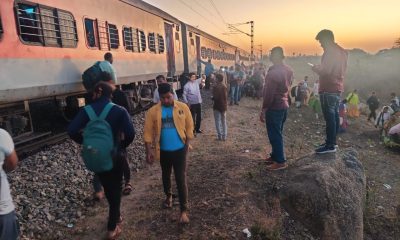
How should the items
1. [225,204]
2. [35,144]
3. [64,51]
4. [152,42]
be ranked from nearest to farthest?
[225,204], [35,144], [64,51], [152,42]

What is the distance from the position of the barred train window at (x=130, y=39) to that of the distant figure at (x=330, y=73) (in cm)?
678

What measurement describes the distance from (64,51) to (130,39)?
3.65 meters

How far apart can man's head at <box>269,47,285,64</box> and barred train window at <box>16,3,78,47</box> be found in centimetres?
478

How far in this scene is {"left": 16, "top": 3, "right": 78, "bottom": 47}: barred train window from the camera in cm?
651

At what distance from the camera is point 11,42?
6141mm

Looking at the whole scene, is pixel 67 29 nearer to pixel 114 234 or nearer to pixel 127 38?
pixel 127 38

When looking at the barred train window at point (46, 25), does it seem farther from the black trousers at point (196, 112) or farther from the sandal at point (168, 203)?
the sandal at point (168, 203)

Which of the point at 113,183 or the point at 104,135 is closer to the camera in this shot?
the point at 104,135

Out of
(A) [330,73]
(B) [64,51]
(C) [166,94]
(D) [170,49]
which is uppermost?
(D) [170,49]

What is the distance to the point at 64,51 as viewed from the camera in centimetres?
757

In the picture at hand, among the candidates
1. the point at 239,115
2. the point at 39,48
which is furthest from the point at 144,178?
the point at 239,115

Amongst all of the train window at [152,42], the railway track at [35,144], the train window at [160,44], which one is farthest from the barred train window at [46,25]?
the train window at [160,44]

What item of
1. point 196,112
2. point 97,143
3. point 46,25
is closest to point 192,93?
point 196,112

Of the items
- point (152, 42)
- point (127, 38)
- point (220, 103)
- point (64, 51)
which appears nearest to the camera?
point (64, 51)
